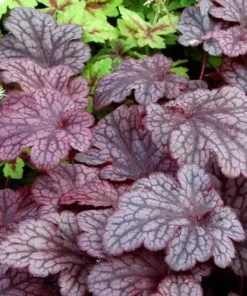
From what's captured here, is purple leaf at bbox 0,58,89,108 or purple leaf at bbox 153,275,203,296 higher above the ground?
purple leaf at bbox 0,58,89,108

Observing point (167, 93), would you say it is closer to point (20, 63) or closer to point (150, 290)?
point (20, 63)

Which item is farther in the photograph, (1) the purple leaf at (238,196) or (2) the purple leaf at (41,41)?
(2) the purple leaf at (41,41)

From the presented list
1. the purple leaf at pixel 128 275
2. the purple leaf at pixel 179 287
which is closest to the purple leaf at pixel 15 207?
the purple leaf at pixel 128 275

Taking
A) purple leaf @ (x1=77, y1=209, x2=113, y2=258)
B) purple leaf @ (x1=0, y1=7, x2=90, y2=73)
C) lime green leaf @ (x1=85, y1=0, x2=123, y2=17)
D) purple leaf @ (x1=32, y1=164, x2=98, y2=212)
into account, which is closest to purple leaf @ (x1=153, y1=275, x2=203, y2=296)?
purple leaf @ (x1=77, y1=209, x2=113, y2=258)

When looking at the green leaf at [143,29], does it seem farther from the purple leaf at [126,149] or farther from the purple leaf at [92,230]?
the purple leaf at [92,230]

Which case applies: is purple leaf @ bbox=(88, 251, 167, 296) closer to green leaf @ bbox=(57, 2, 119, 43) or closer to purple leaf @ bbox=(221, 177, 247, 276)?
purple leaf @ bbox=(221, 177, 247, 276)

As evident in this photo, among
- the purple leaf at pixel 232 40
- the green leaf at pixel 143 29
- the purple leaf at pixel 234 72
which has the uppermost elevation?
the purple leaf at pixel 232 40

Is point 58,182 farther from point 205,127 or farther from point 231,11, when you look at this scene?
point 231,11

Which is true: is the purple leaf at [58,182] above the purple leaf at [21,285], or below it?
above
